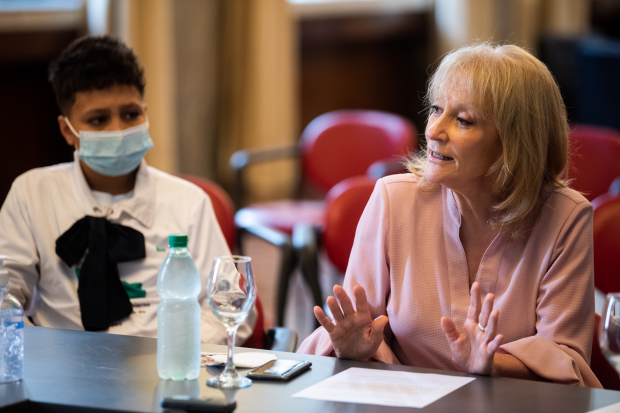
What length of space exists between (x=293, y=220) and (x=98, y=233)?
194 cm

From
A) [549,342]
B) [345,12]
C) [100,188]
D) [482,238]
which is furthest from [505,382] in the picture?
[345,12]

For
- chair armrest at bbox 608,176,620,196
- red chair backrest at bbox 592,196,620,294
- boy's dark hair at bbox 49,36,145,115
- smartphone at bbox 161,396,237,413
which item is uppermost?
boy's dark hair at bbox 49,36,145,115

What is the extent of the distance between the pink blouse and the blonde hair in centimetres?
6

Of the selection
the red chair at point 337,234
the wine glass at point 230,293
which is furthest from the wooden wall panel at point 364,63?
the wine glass at point 230,293

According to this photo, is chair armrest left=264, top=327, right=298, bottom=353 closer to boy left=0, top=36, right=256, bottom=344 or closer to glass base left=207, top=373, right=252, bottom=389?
boy left=0, top=36, right=256, bottom=344

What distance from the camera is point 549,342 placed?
1.71 metres

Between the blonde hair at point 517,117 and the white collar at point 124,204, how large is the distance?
872 millimetres

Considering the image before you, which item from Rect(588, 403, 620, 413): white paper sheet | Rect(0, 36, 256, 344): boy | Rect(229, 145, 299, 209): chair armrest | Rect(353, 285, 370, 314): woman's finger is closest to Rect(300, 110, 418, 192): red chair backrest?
Rect(229, 145, 299, 209): chair armrest

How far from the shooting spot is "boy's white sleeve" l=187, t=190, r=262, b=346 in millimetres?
2031

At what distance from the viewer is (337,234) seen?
2.96 m

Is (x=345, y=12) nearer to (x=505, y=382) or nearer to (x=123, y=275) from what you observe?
(x=123, y=275)

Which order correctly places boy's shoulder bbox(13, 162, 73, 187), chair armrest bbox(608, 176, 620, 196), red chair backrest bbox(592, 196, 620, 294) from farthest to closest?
chair armrest bbox(608, 176, 620, 196) → red chair backrest bbox(592, 196, 620, 294) → boy's shoulder bbox(13, 162, 73, 187)

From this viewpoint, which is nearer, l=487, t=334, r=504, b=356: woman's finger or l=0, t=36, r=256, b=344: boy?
l=487, t=334, r=504, b=356: woman's finger

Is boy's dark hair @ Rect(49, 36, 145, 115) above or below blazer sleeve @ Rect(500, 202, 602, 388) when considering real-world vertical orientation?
above
